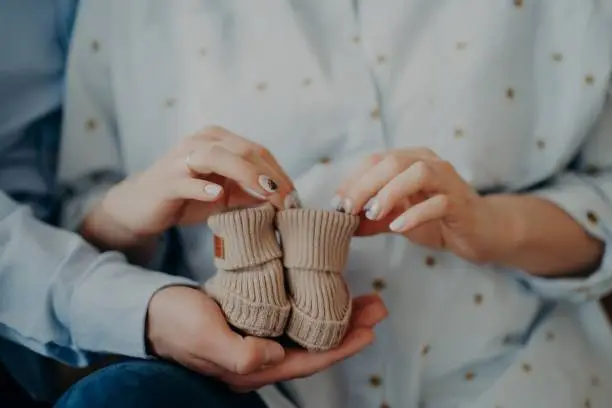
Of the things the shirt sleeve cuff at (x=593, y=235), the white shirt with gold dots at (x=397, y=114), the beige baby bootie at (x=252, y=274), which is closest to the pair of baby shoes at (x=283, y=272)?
the beige baby bootie at (x=252, y=274)

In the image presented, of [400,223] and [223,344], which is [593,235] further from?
[223,344]

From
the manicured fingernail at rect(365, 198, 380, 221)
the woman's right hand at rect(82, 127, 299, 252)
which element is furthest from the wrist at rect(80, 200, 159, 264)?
the manicured fingernail at rect(365, 198, 380, 221)

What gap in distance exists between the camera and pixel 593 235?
0.79 meters

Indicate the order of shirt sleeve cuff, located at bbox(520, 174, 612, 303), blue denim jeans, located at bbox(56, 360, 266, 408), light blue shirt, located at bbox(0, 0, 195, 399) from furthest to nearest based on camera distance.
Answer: shirt sleeve cuff, located at bbox(520, 174, 612, 303) < light blue shirt, located at bbox(0, 0, 195, 399) < blue denim jeans, located at bbox(56, 360, 266, 408)

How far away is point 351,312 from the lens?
0.66 metres

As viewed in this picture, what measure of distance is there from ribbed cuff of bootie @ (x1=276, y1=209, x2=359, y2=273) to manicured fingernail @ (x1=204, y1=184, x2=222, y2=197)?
51 mm

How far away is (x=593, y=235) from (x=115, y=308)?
1.51ft

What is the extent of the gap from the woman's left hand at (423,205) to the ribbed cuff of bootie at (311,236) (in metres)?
0.03

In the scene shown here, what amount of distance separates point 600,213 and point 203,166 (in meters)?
0.40

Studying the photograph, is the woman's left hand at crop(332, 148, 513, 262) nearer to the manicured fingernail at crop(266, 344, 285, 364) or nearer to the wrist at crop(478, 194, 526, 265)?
the wrist at crop(478, 194, 526, 265)

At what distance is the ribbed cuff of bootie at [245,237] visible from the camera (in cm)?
59

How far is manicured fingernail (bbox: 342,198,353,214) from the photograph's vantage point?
2.08 feet

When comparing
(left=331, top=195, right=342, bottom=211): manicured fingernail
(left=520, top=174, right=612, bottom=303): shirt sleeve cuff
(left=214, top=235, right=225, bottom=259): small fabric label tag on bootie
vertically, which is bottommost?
(left=520, top=174, right=612, bottom=303): shirt sleeve cuff

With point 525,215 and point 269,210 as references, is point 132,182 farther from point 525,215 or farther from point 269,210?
point 525,215
